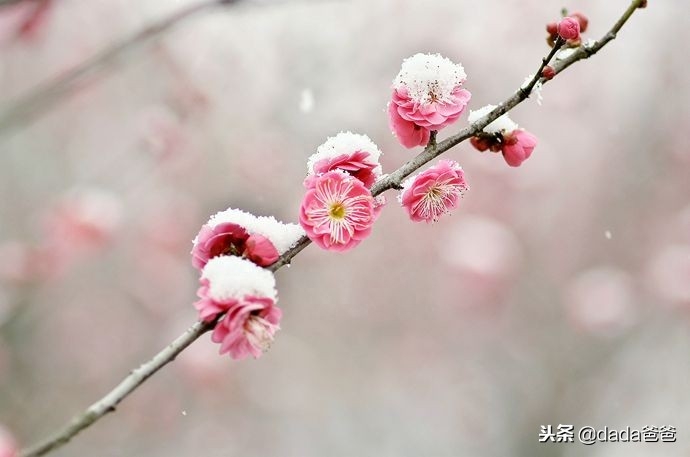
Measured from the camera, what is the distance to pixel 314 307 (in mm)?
6094

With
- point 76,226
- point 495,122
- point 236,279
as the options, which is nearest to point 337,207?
point 236,279

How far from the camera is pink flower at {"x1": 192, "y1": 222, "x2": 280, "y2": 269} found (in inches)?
42.8

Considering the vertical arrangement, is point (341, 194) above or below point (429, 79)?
below

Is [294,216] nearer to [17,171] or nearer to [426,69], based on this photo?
[17,171]

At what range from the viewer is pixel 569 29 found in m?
1.11

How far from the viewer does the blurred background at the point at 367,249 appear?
511cm

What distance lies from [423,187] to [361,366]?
538 centimetres

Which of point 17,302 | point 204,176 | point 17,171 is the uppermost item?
point 204,176

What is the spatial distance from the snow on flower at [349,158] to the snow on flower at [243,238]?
0.38 feet

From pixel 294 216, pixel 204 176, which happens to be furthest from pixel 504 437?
pixel 204 176

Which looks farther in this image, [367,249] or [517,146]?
[367,249]

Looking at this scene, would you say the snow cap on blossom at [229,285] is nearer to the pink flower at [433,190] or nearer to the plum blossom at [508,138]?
the pink flower at [433,190]

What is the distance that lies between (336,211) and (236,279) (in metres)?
0.21

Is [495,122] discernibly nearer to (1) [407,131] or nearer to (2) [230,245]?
(1) [407,131]
